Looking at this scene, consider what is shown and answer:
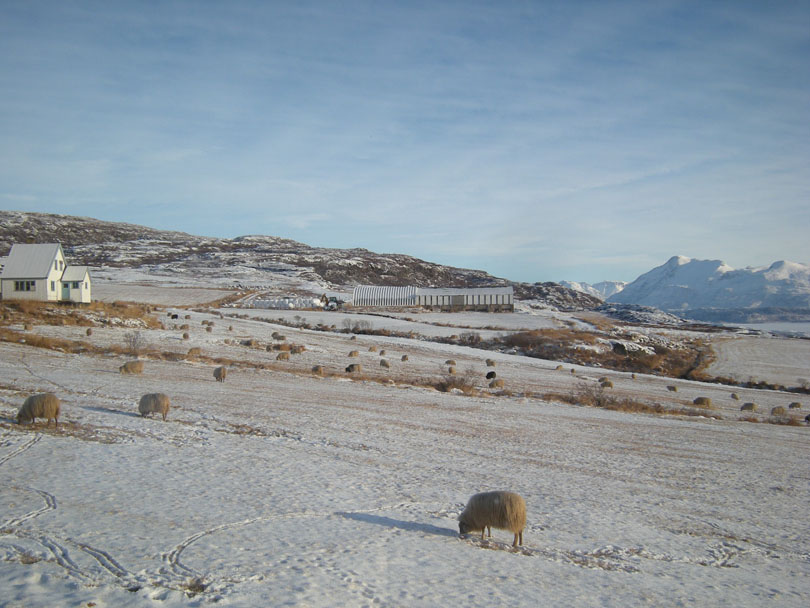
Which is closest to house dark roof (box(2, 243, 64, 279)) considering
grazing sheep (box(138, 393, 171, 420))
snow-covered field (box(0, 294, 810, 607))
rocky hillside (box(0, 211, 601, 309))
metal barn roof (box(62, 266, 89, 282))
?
metal barn roof (box(62, 266, 89, 282))

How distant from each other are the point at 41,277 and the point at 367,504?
52.1 metres

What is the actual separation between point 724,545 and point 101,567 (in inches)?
389

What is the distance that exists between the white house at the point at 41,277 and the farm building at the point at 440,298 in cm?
6441

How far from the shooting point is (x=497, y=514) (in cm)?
930

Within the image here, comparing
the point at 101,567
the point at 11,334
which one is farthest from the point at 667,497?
the point at 11,334

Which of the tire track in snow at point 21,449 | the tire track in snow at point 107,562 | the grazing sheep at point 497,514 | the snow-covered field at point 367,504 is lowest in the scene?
the snow-covered field at point 367,504

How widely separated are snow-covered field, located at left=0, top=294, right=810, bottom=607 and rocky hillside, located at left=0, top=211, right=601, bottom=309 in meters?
105

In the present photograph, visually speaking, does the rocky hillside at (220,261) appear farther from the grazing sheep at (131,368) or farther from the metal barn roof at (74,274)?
the grazing sheep at (131,368)

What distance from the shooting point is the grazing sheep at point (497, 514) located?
921 cm

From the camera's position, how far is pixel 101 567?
23.9 feet

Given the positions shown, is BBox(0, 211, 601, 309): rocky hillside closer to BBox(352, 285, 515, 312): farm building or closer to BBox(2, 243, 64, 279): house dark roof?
BBox(352, 285, 515, 312): farm building

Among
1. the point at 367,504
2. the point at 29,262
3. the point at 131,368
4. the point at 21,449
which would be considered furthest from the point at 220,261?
the point at 367,504

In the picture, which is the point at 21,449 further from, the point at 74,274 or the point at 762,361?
the point at 762,361

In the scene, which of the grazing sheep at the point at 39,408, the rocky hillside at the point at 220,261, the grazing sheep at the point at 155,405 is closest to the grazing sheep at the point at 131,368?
the grazing sheep at the point at 155,405
